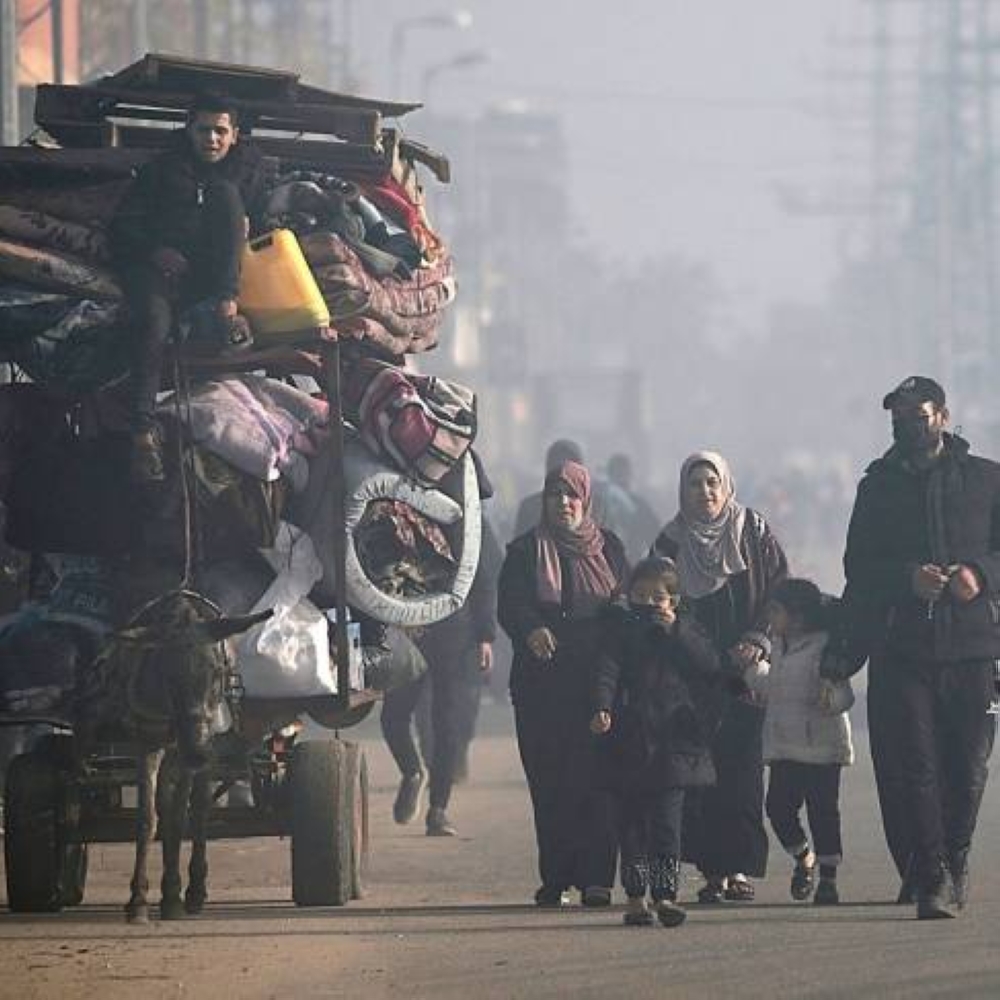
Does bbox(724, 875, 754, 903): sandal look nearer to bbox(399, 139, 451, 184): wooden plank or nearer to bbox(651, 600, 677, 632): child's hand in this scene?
bbox(651, 600, 677, 632): child's hand

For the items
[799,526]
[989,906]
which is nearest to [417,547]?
[989,906]

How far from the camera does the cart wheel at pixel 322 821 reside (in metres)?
14.0

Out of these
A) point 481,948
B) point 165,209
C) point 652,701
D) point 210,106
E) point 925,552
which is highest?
point 210,106

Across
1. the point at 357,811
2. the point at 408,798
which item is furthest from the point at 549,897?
the point at 408,798

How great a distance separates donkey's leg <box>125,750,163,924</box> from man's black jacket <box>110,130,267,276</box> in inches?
75.3

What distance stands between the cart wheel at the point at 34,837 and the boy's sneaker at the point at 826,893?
2800mm

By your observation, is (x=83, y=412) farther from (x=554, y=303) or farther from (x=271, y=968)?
(x=554, y=303)

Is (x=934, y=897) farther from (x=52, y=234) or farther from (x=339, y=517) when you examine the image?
(x=52, y=234)

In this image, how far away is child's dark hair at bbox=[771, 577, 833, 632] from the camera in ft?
48.2

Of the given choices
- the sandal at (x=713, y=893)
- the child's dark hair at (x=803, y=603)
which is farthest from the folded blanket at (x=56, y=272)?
the sandal at (x=713, y=893)

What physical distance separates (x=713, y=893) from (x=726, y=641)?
0.95 metres

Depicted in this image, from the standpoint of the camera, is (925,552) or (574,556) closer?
(925,552)

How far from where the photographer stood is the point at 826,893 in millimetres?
14578

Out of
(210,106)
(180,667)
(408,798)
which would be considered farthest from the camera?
(408,798)
